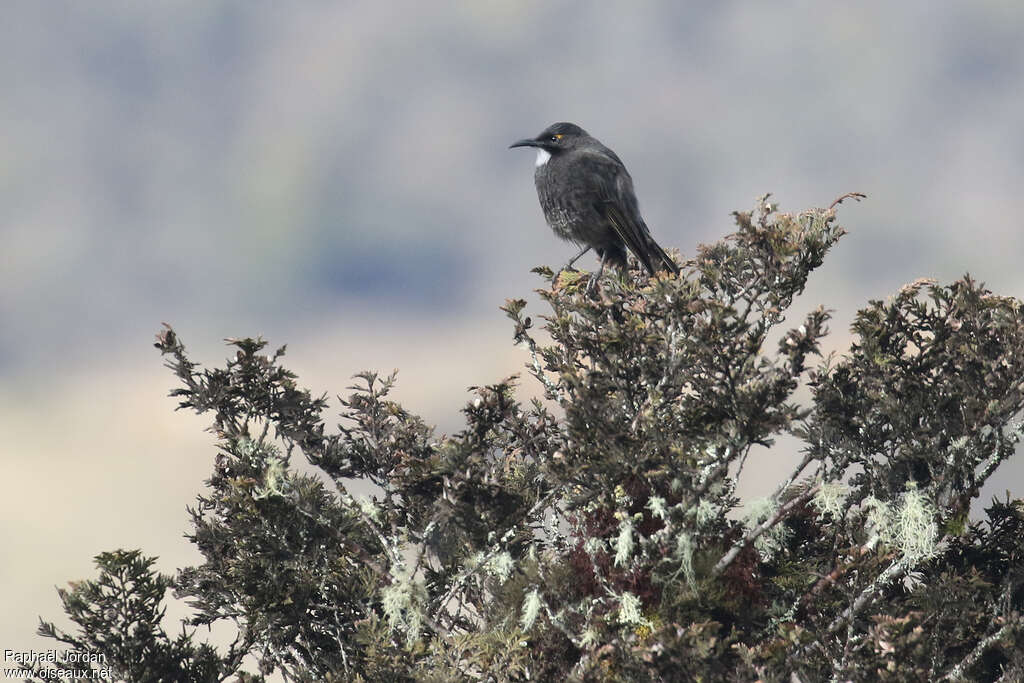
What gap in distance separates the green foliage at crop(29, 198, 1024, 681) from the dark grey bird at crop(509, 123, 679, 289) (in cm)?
250

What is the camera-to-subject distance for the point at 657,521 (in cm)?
620

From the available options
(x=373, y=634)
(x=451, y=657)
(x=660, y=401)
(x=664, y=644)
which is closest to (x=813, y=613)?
(x=664, y=644)

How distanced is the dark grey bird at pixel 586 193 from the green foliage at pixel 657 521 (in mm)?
2496

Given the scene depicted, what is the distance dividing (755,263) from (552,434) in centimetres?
200

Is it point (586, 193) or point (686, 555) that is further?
point (586, 193)

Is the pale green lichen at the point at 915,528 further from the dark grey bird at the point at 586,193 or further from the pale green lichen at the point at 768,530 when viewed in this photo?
the dark grey bird at the point at 586,193

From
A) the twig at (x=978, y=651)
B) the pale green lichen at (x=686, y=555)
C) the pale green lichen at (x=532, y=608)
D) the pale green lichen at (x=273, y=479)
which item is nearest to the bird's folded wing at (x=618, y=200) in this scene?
the pale green lichen at (x=686, y=555)

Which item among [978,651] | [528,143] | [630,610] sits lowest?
[630,610]

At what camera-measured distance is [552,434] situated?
745cm

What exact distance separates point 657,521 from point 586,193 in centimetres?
451

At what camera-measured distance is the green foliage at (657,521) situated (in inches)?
225

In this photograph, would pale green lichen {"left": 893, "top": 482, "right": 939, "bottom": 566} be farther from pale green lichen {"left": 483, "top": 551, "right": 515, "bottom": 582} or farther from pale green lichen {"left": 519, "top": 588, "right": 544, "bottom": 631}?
pale green lichen {"left": 483, "top": 551, "right": 515, "bottom": 582}

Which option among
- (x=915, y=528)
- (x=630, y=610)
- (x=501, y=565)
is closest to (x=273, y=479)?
(x=501, y=565)

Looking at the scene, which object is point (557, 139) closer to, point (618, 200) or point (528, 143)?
point (528, 143)
